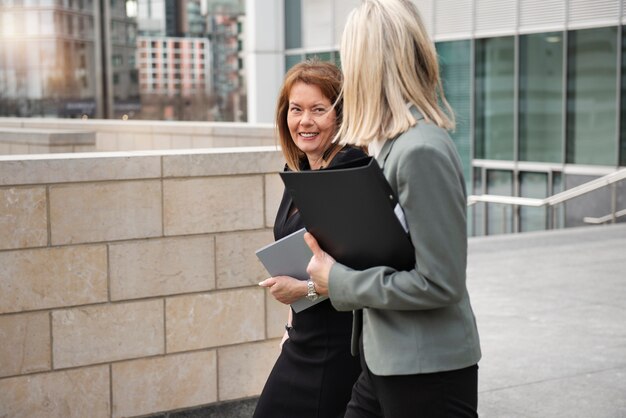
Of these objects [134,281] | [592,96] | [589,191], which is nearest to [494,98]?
[592,96]

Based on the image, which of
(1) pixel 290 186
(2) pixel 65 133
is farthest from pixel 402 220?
(2) pixel 65 133

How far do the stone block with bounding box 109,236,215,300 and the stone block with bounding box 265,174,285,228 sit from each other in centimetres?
38

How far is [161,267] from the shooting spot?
5.85 metres

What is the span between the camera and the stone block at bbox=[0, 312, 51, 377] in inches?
216

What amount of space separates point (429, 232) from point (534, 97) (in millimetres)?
18851

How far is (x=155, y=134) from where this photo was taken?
14992 mm

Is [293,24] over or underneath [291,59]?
over

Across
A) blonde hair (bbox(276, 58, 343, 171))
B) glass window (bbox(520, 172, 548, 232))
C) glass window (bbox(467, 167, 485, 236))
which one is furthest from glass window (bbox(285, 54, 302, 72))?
blonde hair (bbox(276, 58, 343, 171))

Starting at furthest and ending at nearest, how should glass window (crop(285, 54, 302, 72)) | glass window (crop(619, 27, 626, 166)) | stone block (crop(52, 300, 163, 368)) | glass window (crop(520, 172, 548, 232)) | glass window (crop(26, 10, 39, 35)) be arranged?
1. glass window (crop(26, 10, 39, 35))
2. glass window (crop(285, 54, 302, 72))
3. glass window (crop(520, 172, 548, 232))
4. glass window (crop(619, 27, 626, 166))
5. stone block (crop(52, 300, 163, 368))

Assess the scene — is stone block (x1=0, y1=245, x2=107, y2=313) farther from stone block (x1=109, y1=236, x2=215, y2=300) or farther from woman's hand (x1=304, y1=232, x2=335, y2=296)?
woman's hand (x1=304, y1=232, x2=335, y2=296)

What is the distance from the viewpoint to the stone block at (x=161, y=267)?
5734 mm

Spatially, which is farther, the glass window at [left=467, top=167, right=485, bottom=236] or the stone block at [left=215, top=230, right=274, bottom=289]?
the glass window at [left=467, top=167, right=485, bottom=236]

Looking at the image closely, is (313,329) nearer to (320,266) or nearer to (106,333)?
(320,266)

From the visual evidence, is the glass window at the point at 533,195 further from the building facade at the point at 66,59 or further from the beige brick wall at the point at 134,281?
the building facade at the point at 66,59
